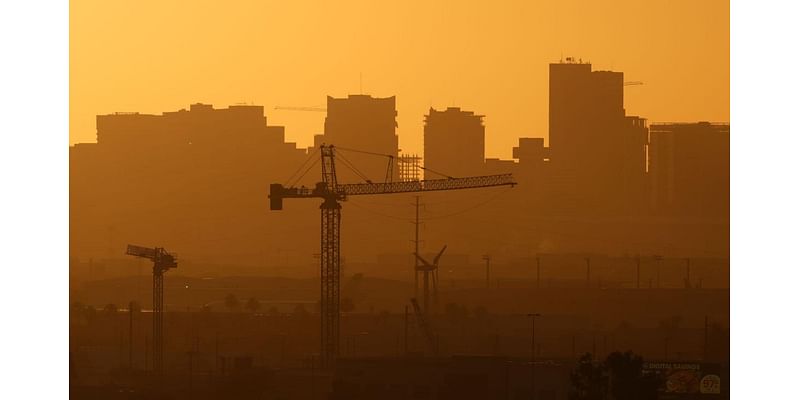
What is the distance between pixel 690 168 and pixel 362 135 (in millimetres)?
3412

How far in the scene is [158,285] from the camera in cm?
1661

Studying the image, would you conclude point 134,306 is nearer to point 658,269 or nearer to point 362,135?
point 362,135

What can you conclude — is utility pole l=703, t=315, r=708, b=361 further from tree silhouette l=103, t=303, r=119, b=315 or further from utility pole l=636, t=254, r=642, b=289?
tree silhouette l=103, t=303, r=119, b=315

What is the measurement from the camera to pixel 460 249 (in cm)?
1642

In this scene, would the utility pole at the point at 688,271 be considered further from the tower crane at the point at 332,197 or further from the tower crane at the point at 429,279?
the tower crane at the point at 429,279

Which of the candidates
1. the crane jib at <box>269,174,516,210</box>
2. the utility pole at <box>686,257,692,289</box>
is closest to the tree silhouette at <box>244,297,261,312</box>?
the crane jib at <box>269,174,516,210</box>

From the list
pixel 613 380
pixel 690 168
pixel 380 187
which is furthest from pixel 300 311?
pixel 690 168

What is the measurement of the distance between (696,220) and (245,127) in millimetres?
4786

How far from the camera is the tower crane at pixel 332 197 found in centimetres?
1620

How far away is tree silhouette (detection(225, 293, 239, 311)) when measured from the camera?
16.7m

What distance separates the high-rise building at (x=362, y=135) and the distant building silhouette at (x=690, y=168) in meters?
2.73

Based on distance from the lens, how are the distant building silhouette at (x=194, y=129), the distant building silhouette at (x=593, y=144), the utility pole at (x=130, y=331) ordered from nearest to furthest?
the distant building silhouette at (x=593, y=144) < the distant building silhouette at (x=194, y=129) < the utility pole at (x=130, y=331)

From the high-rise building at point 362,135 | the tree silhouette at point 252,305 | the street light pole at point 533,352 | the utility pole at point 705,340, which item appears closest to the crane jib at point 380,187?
the high-rise building at point 362,135

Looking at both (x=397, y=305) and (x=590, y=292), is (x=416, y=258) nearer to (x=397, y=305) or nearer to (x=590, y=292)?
(x=397, y=305)
